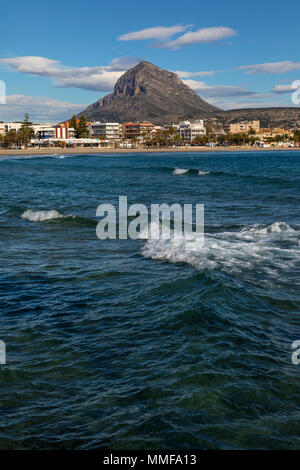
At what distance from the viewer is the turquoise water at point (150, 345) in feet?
18.9

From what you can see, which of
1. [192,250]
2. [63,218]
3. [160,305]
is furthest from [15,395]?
[63,218]

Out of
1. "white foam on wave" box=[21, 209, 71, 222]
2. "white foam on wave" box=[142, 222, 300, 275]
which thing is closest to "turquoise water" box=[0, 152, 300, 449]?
"white foam on wave" box=[142, 222, 300, 275]

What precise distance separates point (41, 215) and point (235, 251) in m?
12.0

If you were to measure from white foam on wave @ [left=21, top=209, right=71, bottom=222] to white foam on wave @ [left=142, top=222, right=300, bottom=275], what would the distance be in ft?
25.0

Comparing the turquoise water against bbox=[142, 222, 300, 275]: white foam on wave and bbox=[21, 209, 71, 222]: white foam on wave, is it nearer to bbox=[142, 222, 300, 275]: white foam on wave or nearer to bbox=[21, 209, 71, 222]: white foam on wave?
bbox=[142, 222, 300, 275]: white foam on wave

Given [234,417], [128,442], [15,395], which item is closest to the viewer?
[128,442]

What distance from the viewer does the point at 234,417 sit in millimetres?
5941

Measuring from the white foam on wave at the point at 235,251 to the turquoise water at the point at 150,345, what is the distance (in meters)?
0.06

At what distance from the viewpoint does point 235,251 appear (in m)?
14.6

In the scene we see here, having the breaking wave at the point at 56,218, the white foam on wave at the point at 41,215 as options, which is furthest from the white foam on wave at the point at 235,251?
the white foam on wave at the point at 41,215

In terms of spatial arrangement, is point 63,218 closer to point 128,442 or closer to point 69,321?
point 69,321

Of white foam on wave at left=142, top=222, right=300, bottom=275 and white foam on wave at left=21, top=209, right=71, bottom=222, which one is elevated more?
white foam on wave at left=21, top=209, right=71, bottom=222

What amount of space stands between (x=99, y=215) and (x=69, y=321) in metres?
14.5

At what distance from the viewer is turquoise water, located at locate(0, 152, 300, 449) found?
577 cm
